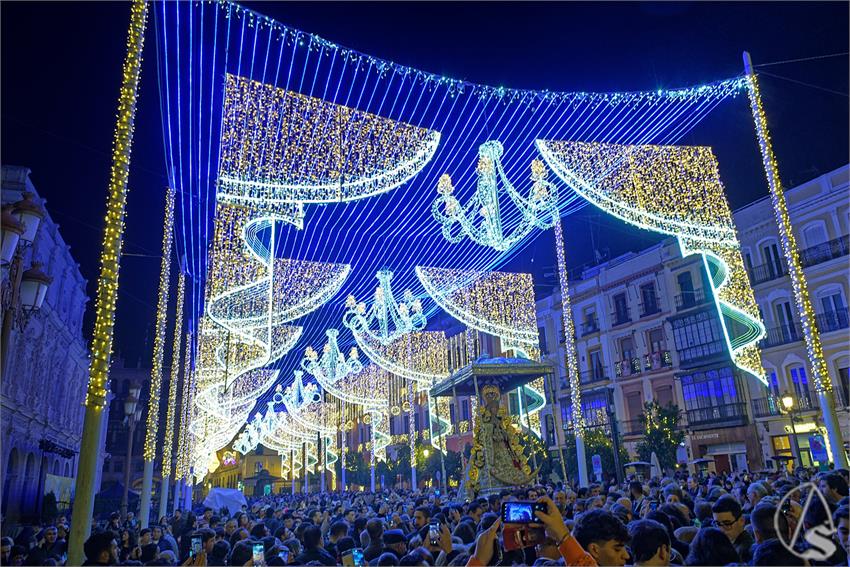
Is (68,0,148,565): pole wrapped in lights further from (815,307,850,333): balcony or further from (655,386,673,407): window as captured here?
(655,386,673,407): window

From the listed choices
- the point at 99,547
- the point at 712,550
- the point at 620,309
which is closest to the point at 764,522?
the point at 712,550

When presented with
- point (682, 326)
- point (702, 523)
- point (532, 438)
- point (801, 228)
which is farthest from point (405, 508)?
point (682, 326)

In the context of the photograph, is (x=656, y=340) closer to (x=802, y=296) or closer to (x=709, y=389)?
(x=709, y=389)

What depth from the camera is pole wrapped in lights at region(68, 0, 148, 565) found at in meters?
6.70

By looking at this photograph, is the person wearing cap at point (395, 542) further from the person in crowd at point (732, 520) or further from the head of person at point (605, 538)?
the person in crowd at point (732, 520)

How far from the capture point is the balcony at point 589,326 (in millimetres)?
41875

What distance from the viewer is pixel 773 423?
30.5 m

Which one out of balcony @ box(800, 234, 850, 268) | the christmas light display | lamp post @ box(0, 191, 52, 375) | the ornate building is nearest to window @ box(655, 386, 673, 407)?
balcony @ box(800, 234, 850, 268)

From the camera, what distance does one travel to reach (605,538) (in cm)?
372

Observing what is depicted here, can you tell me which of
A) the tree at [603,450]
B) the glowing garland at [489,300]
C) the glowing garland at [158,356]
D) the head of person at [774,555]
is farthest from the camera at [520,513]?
the tree at [603,450]

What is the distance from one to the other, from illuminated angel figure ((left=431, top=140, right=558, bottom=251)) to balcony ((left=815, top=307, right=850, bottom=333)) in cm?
1814

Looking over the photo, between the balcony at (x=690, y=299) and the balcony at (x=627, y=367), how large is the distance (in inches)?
189

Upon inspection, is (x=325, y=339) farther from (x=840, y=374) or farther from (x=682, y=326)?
(x=840, y=374)

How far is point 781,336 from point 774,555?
31039 millimetres
